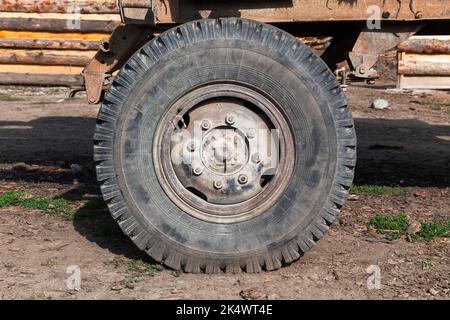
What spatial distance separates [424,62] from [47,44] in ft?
21.5

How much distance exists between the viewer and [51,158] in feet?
27.3

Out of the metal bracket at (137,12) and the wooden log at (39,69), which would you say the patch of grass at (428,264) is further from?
the wooden log at (39,69)

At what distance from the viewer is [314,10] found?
4859 mm

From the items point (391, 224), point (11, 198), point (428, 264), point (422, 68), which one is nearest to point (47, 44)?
point (422, 68)

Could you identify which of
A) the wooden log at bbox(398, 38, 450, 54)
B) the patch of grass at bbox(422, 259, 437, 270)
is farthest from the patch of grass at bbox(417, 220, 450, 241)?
the wooden log at bbox(398, 38, 450, 54)

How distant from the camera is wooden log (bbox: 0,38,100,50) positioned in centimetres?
1262

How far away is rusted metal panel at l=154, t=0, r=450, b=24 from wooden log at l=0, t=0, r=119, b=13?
923 centimetres

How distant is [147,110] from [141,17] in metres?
0.62

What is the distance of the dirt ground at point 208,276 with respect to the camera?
4379 millimetres

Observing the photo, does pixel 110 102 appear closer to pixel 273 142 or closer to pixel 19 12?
pixel 273 142

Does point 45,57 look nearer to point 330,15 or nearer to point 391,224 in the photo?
point 391,224

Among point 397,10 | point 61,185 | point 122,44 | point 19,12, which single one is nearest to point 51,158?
point 61,185
